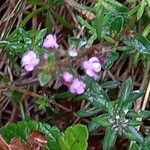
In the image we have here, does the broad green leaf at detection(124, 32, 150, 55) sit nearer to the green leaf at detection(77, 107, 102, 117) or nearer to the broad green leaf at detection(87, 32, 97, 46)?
the broad green leaf at detection(87, 32, 97, 46)

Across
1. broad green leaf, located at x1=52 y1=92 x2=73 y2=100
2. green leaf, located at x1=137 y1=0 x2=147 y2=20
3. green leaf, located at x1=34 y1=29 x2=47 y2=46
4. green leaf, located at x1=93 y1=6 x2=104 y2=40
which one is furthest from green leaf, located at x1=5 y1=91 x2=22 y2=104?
green leaf, located at x1=137 y1=0 x2=147 y2=20

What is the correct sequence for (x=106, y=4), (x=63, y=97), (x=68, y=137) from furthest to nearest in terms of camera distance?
1. (x=63, y=97)
2. (x=106, y=4)
3. (x=68, y=137)

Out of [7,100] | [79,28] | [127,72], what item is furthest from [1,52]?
[127,72]

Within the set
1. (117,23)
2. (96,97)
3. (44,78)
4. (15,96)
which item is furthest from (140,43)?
(15,96)

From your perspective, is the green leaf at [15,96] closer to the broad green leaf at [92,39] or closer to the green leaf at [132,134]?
the broad green leaf at [92,39]

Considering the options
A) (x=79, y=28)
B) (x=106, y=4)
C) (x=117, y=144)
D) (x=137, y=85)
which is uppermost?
(x=106, y=4)

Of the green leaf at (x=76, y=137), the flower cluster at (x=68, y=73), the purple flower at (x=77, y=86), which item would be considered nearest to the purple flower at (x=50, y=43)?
the flower cluster at (x=68, y=73)

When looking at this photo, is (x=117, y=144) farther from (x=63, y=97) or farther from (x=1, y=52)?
(x=1, y=52)
